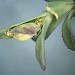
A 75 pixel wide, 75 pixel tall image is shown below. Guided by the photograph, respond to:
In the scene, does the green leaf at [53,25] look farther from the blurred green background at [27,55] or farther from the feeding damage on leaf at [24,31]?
the blurred green background at [27,55]

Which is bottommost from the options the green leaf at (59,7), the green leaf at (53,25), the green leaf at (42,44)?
the green leaf at (42,44)

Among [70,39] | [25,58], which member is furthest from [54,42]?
[70,39]

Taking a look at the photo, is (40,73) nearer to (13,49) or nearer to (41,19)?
(13,49)

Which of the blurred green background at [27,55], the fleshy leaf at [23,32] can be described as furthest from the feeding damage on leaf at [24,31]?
the blurred green background at [27,55]

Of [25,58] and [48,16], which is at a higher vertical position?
[25,58]

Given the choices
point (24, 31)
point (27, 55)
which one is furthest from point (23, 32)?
point (27, 55)
